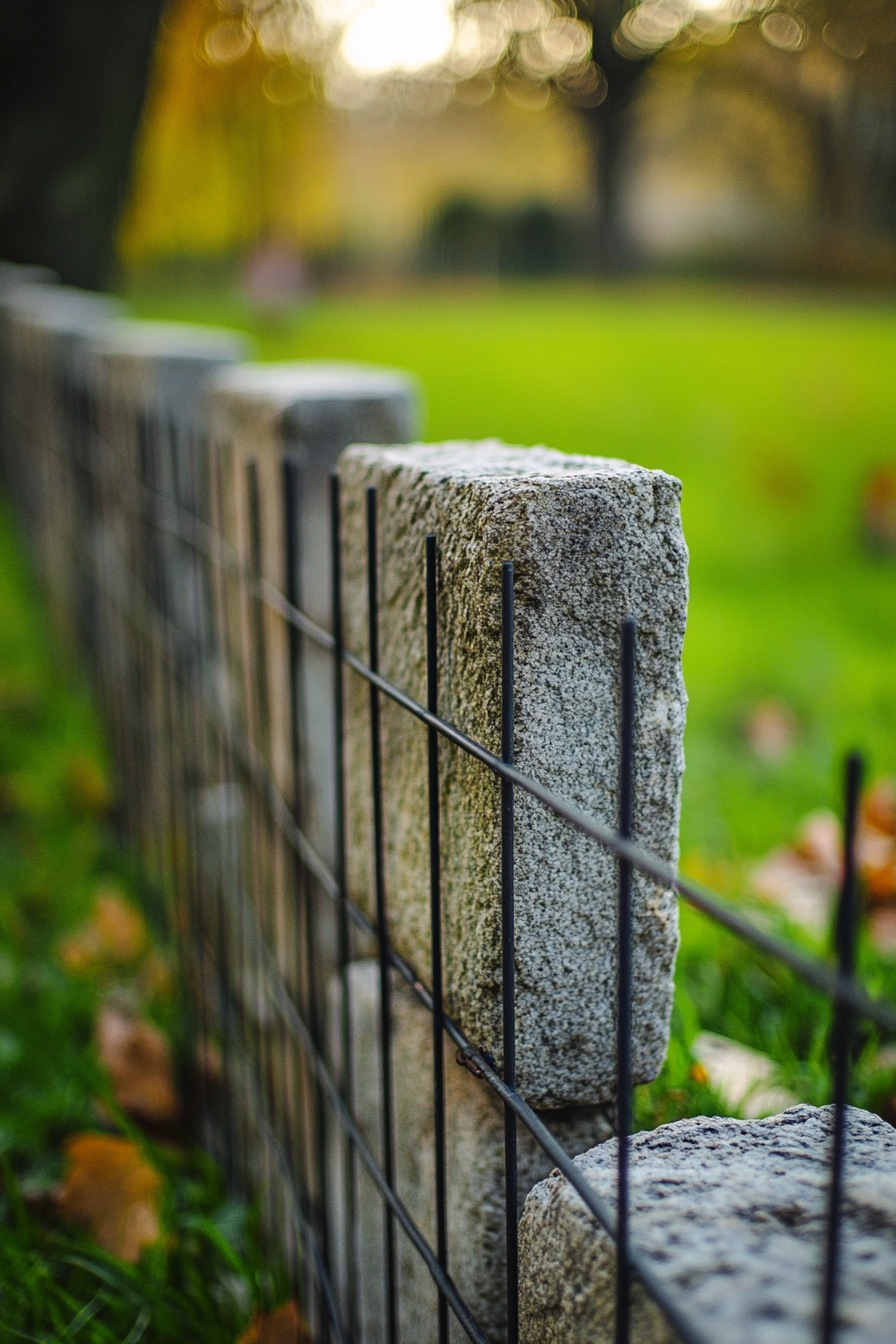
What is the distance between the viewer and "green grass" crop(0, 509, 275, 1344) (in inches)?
63.4

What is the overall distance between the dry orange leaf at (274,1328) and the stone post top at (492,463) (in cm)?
111

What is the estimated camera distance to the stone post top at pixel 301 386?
5.63 ft

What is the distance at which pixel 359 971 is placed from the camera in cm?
151

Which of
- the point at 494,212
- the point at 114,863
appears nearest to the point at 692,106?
the point at 494,212

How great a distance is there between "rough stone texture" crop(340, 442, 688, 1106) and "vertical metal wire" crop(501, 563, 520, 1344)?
0.04 m

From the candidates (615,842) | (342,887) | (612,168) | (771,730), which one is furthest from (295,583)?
(612,168)

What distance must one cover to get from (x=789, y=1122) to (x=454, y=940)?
13.6 inches

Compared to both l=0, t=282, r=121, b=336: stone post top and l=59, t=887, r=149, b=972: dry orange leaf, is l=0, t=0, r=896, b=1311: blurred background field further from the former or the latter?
l=0, t=282, r=121, b=336: stone post top

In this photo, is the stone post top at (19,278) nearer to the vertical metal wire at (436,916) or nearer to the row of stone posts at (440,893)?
the row of stone posts at (440,893)

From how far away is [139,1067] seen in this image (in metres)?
2.24

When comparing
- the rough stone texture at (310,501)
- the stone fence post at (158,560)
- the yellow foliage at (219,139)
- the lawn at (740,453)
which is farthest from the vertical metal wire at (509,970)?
the yellow foliage at (219,139)

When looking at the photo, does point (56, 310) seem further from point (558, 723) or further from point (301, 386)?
point (558, 723)

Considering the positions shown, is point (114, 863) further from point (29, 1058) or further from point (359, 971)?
point (359, 971)

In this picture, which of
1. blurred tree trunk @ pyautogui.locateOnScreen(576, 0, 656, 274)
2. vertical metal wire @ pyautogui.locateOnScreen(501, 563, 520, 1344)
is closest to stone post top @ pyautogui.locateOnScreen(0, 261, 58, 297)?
vertical metal wire @ pyautogui.locateOnScreen(501, 563, 520, 1344)
